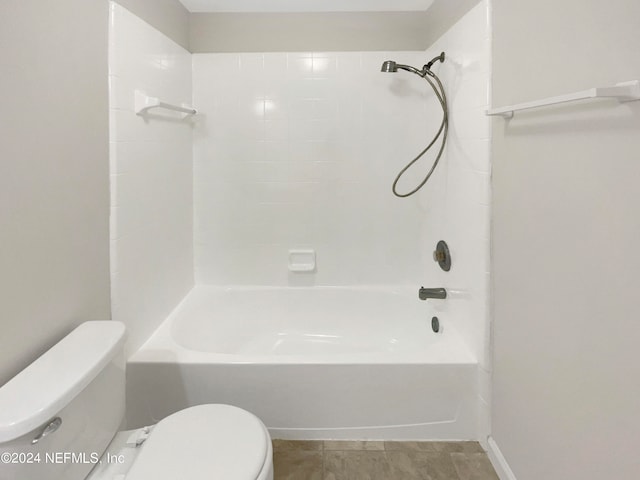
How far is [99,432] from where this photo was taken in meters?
1.17

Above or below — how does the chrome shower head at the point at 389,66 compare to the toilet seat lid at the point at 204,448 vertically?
above

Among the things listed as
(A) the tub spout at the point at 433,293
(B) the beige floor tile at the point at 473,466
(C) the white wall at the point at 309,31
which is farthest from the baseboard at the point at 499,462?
(C) the white wall at the point at 309,31

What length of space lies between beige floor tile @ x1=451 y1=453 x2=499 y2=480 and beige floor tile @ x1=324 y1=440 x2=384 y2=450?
32 centimetres

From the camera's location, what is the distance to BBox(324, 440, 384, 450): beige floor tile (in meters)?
1.77

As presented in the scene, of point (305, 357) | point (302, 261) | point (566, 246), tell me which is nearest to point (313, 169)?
point (302, 261)

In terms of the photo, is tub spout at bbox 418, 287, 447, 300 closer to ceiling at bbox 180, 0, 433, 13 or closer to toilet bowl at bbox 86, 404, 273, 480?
toilet bowl at bbox 86, 404, 273, 480

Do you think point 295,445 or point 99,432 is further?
point 295,445

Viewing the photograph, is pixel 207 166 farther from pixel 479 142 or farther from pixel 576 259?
pixel 576 259

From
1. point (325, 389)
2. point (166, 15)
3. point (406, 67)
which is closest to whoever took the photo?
point (325, 389)

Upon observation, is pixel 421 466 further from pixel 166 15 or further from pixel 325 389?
pixel 166 15

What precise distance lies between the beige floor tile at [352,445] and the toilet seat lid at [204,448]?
27.1 inches

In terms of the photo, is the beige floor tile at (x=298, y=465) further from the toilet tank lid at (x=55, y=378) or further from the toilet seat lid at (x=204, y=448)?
the toilet tank lid at (x=55, y=378)

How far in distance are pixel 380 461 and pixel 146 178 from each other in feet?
5.38

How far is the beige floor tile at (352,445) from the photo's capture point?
177 centimetres
